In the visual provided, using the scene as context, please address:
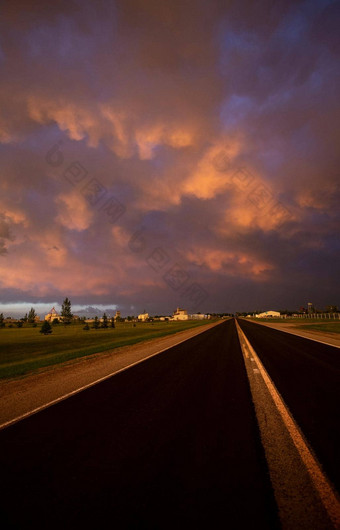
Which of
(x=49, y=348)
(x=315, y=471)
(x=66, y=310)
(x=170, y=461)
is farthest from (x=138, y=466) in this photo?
(x=66, y=310)

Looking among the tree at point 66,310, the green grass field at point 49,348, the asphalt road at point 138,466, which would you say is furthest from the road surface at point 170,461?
the tree at point 66,310

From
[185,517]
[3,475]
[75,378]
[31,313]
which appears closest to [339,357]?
[75,378]

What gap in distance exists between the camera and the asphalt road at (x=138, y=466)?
2441 millimetres

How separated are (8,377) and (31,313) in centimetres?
19574

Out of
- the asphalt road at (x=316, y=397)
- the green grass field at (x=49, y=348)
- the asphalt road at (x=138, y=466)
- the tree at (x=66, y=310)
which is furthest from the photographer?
the tree at (x=66, y=310)

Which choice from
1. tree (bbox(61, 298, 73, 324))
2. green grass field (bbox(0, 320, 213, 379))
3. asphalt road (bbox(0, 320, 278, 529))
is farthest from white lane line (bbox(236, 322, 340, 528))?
tree (bbox(61, 298, 73, 324))

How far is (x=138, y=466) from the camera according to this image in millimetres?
3250

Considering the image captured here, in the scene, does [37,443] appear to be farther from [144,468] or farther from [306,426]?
[306,426]

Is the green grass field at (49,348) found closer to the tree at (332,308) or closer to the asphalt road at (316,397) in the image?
the asphalt road at (316,397)

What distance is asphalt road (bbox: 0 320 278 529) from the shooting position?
2.44m

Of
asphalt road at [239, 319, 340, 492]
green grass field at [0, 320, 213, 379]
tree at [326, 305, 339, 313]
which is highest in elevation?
asphalt road at [239, 319, 340, 492]

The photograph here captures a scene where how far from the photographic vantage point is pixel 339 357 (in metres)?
11.7

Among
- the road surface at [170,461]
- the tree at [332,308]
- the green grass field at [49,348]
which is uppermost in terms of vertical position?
the road surface at [170,461]

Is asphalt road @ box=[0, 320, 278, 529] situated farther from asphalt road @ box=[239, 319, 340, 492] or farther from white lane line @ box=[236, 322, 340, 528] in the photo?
asphalt road @ box=[239, 319, 340, 492]
